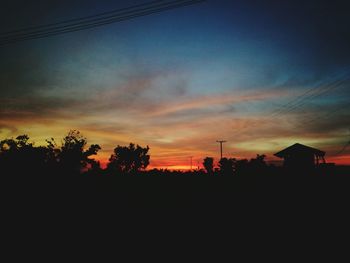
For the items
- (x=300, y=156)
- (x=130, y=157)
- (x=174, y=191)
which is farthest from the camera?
(x=130, y=157)

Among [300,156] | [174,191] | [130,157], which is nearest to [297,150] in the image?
[300,156]

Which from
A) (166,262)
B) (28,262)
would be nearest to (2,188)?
(28,262)

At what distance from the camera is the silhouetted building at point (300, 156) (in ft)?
130

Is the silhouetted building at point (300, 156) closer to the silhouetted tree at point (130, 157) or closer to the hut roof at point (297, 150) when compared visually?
the hut roof at point (297, 150)

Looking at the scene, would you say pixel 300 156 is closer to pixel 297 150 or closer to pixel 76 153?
pixel 297 150

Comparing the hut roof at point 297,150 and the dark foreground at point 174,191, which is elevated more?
the hut roof at point 297,150

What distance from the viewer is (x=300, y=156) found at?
1576 inches

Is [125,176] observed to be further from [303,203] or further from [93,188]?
[303,203]

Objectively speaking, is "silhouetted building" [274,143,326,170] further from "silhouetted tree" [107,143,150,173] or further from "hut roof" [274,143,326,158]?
"silhouetted tree" [107,143,150,173]

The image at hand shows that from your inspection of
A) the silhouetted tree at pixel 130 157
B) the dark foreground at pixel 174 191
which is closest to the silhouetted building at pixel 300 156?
the dark foreground at pixel 174 191

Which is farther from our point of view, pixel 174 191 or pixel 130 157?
pixel 130 157

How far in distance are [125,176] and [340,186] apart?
13.0 meters

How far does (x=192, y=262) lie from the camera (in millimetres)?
10938

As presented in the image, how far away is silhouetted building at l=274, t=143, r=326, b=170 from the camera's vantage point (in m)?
39.6
